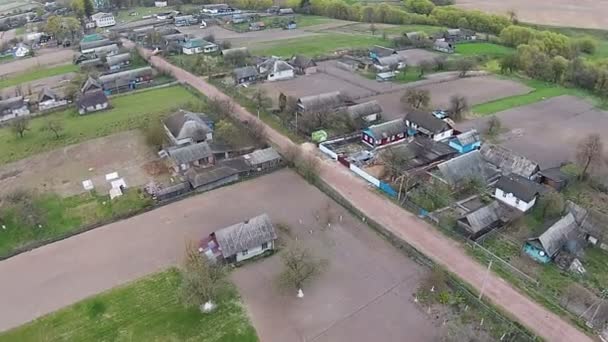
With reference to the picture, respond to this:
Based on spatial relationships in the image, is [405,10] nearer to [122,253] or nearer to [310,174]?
[310,174]

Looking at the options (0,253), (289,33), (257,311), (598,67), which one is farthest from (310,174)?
(289,33)

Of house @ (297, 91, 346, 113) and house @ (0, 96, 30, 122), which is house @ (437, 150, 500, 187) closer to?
house @ (297, 91, 346, 113)

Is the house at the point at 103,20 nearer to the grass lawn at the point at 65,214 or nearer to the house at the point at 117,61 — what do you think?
the house at the point at 117,61

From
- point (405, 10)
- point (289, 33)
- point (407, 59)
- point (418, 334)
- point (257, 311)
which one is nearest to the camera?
point (418, 334)

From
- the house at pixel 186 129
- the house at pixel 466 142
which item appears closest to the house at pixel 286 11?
the house at pixel 186 129

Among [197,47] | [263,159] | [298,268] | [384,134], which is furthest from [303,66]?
[298,268]
